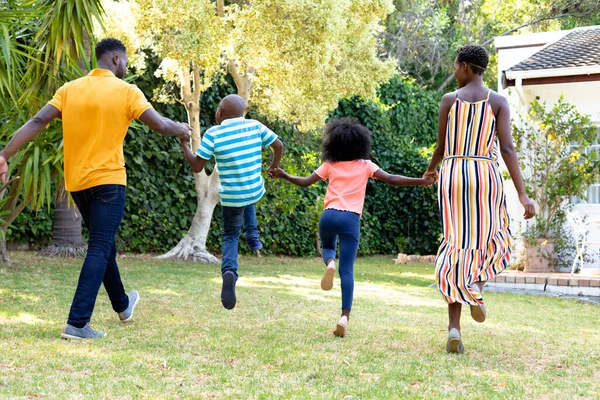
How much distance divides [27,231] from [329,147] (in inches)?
287

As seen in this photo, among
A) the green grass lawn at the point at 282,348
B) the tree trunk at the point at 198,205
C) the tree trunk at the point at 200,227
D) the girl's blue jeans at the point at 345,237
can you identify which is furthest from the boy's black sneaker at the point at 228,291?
the tree trunk at the point at 200,227

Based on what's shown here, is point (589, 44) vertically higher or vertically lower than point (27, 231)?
higher

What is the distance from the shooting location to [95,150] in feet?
15.9

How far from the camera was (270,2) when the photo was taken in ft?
35.3

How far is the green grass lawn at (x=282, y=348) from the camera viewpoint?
3.65 m

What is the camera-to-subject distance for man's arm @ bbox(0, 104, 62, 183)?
4.52 metres

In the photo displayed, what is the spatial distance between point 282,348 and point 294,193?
9884 millimetres

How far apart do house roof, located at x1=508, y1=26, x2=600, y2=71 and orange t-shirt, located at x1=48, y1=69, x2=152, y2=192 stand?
820 centimetres

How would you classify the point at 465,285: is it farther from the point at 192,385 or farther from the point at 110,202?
the point at 110,202

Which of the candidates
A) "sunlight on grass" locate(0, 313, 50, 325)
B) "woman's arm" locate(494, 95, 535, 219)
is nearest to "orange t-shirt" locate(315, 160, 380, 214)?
"woman's arm" locate(494, 95, 535, 219)

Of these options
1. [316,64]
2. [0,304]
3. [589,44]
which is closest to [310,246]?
[316,64]

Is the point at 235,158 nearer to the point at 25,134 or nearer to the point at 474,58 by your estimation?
the point at 25,134

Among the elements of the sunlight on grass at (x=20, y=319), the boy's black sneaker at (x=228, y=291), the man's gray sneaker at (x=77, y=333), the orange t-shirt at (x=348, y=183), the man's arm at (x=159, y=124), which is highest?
the man's arm at (x=159, y=124)

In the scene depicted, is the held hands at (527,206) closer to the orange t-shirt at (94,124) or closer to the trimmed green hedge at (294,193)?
the orange t-shirt at (94,124)
